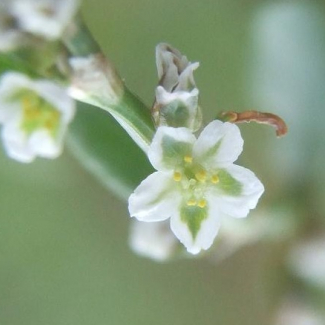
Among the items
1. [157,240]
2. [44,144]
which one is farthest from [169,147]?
[157,240]

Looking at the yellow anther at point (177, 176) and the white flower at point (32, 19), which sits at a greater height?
the white flower at point (32, 19)

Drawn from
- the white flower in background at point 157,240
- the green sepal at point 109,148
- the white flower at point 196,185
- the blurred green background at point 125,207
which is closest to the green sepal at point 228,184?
the white flower at point 196,185

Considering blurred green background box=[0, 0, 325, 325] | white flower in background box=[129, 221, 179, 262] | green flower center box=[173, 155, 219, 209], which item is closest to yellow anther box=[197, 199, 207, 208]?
green flower center box=[173, 155, 219, 209]

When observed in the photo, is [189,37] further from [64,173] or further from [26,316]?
[26,316]

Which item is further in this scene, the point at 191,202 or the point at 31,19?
the point at 191,202

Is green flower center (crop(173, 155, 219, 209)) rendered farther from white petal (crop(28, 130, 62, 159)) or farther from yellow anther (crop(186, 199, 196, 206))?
white petal (crop(28, 130, 62, 159))

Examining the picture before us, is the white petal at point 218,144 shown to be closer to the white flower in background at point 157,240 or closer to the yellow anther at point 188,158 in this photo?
the yellow anther at point 188,158

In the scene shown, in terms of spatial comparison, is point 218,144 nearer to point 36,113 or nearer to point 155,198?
point 155,198
